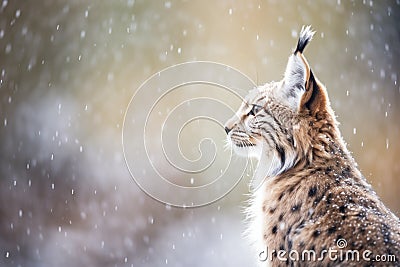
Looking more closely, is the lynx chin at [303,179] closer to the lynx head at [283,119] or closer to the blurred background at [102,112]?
the lynx head at [283,119]

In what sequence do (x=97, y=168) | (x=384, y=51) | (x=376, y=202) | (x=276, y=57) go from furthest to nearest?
(x=97, y=168)
(x=276, y=57)
(x=384, y=51)
(x=376, y=202)

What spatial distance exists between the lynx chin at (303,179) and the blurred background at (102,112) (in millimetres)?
1878

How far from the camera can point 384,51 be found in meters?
3.35

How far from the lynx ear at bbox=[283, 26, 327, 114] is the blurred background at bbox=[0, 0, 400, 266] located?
192 centimetres

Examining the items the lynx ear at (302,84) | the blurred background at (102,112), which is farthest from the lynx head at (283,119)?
the blurred background at (102,112)

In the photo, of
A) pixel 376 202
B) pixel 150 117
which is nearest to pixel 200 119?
pixel 150 117

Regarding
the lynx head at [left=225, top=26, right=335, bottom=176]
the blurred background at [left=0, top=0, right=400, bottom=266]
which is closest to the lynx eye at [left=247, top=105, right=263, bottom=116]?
the lynx head at [left=225, top=26, right=335, bottom=176]

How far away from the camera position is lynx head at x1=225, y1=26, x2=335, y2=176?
61.9 inches

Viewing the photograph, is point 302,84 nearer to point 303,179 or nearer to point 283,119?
point 283,119

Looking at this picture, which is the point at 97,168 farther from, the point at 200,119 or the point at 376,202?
the point at 376,202

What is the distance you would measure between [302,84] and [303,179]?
26cm

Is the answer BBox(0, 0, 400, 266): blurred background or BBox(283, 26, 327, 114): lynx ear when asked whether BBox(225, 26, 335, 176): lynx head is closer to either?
BBox(283, 26, 327, 114): lynx ear

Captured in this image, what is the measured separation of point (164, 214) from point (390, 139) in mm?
1545

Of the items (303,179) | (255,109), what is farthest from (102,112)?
(303,179)
